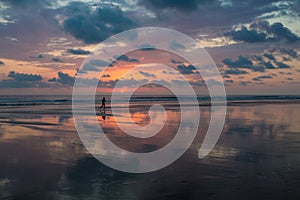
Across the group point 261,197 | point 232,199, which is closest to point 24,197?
point 232,199

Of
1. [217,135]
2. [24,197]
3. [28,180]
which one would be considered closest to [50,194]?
[24,197]

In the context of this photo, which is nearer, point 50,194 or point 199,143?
point 50,194

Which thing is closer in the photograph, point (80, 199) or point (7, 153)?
point (80, 199)

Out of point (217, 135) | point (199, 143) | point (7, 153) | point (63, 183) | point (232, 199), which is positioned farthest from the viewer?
point (217, 135)

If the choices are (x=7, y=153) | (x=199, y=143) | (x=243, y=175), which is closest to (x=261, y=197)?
(x=243, y=175)

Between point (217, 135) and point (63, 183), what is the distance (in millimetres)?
10376

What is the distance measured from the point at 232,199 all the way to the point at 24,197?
14.9 ft

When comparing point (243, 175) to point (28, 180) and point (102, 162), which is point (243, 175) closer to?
point (102, 162)

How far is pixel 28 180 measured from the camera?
8375 mm

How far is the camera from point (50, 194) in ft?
23.8

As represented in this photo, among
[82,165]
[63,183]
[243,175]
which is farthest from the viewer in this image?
[82,165]

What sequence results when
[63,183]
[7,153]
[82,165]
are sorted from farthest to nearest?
[7,153], [82,165], [63,183]

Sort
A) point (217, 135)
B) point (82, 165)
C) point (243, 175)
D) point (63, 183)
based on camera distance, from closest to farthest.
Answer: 1. point (63, 183)
2. point (243, 175)
3. point (82, 165)
4. point (217, 135)

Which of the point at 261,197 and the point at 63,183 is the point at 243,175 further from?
the point at 63,183
